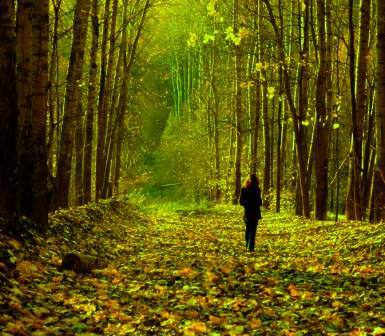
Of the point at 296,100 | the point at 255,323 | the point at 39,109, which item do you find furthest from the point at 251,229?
the point at 296,100

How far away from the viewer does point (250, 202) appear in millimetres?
11477

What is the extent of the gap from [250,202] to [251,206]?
0.09m

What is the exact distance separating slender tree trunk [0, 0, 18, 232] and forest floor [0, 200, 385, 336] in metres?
Answer: 0.62

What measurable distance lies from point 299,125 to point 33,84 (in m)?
10.9

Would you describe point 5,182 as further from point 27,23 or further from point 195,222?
point 195,222

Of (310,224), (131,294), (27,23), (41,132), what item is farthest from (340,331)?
(310,224)

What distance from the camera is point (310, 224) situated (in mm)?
15695

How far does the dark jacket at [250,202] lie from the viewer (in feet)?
37.5

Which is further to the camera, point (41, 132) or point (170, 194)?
point (170, 194)

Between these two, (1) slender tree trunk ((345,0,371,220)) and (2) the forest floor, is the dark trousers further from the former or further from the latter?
(1) slender tree trunk ((345,0,371,220))

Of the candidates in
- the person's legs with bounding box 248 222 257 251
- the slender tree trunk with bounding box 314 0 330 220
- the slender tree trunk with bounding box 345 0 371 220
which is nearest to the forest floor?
the person's legs with bounding box 248 222 257 251

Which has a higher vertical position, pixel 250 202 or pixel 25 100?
pixel 25 100

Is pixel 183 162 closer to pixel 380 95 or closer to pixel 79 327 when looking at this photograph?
pixel 380 95

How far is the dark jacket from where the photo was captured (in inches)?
450
